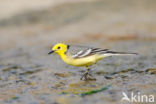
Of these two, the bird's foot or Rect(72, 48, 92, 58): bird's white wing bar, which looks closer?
the bird's foot

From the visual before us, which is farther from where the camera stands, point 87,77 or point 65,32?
point 65,32

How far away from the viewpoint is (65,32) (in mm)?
12945

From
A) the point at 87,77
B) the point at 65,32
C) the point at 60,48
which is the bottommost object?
the point at 87,77

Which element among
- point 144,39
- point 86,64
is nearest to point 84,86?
point 86,64

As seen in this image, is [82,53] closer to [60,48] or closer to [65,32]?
[60,48]

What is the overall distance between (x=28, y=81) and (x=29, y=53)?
12.1 ft

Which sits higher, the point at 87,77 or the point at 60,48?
the point at 60,48

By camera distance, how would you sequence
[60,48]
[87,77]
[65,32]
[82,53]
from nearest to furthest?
[87,77]
[82,53]
[60,48]
[65,32]

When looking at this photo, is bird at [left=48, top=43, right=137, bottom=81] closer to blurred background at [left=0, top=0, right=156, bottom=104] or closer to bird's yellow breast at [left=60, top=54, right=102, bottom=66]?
bird's yellow breast at [left=60, top=54, right=102, bottom=66]

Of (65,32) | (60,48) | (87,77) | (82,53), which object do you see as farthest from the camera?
(65,32)

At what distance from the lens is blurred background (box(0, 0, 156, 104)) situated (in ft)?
28.9

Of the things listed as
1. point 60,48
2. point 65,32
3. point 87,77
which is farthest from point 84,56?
point 65,32

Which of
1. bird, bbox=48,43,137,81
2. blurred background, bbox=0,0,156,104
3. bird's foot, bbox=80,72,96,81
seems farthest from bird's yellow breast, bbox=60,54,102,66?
blurred background, bbox=0,0,156,104

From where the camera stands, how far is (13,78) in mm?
8086
